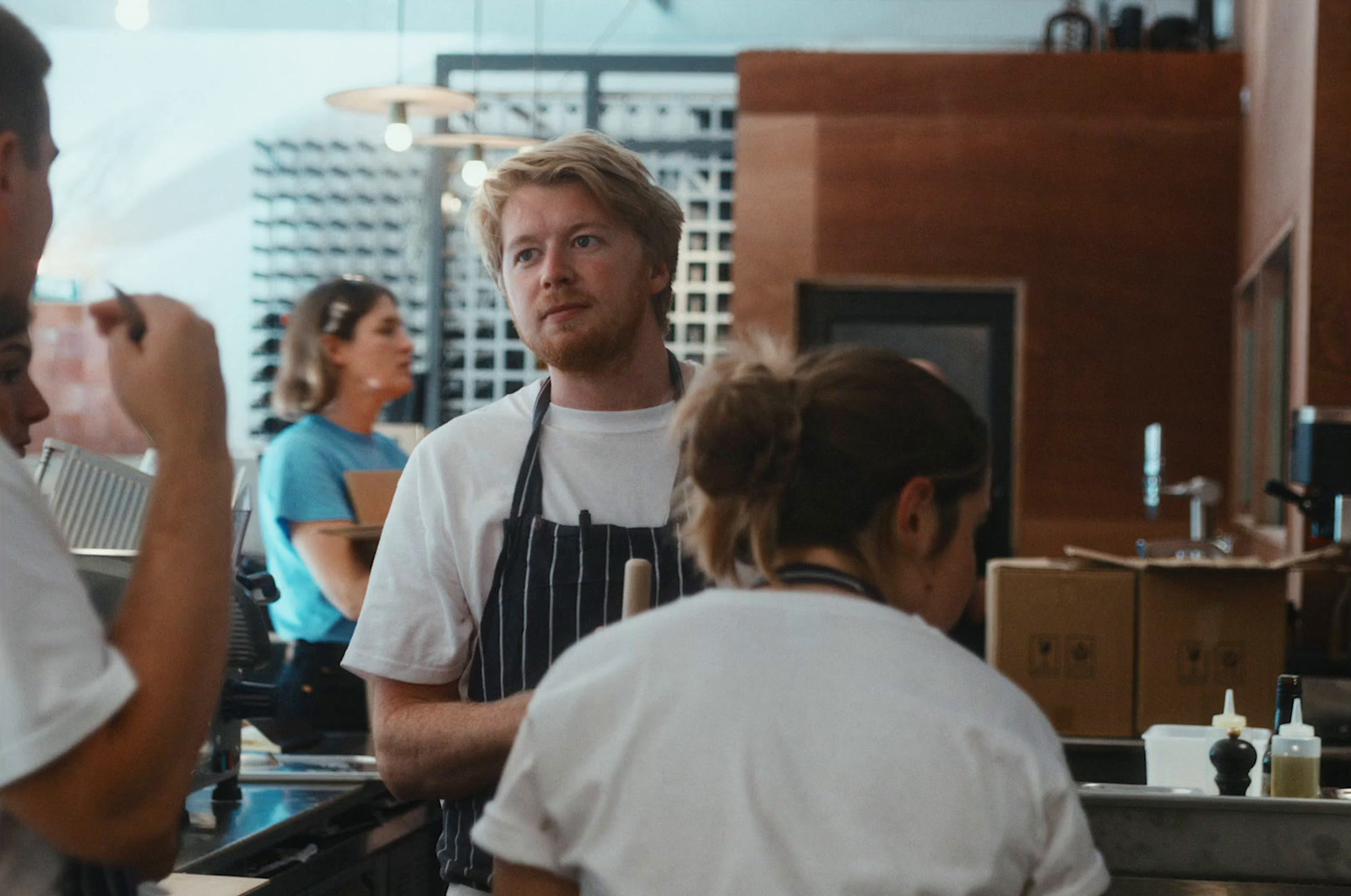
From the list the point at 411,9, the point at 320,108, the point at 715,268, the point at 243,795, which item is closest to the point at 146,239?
the point at 320,108

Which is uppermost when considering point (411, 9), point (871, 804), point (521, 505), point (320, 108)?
point (411, 9)

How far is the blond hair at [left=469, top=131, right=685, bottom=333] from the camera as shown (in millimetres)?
1880

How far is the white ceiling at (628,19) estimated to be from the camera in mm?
8734

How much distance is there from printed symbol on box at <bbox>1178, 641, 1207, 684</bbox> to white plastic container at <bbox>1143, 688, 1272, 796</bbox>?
0.74 metres

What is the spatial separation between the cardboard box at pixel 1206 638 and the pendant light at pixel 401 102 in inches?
108

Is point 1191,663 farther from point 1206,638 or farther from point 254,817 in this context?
point 254,817

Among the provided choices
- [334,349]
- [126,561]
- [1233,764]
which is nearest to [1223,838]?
[1233,764]

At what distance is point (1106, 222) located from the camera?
6.93 m

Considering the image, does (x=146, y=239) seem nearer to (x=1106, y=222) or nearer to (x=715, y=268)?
(x=715, y=268)

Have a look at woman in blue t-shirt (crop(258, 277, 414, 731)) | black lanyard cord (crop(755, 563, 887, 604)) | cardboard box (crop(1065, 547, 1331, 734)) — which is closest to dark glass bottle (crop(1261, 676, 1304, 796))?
cardboard box (crop(1065, 547, 1331, 734))

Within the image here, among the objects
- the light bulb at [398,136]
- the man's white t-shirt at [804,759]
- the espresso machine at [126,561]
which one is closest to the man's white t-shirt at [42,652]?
A: the man's white t-shirt at [804,759]

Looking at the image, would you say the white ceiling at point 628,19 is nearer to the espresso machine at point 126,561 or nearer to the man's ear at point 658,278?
the espresso machine at point 126,561

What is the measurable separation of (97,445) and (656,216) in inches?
284

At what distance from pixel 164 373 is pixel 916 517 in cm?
62
